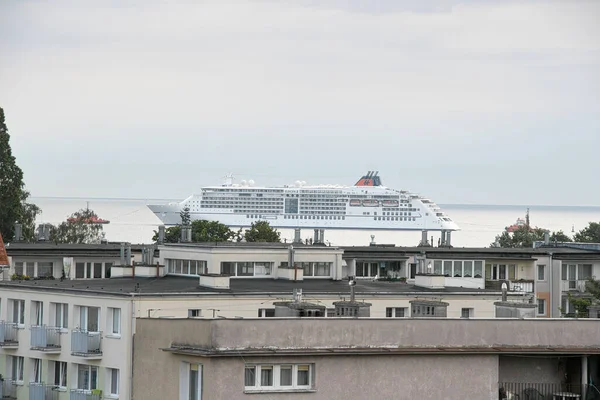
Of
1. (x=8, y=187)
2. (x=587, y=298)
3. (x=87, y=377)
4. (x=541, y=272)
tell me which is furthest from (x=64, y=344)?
(x=8, y=187)

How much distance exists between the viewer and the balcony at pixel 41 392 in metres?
32.6

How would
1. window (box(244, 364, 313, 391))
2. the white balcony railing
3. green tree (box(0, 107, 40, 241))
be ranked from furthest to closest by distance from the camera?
green tree (box(0, 107, 40, 241)) → the white balcony railing → window (box(244, 364, 313, 391))

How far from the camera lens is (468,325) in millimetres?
23781

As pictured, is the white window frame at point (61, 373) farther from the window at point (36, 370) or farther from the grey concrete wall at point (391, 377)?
the grey concrete wall at point (391, 377)

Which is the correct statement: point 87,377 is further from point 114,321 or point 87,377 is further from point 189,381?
point 189,381

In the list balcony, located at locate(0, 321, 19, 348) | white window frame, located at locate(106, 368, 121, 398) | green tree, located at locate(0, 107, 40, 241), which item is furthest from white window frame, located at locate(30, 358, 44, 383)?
green tree, located at locate(0, 107, 40, 241)

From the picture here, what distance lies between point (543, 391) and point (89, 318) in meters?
12.1

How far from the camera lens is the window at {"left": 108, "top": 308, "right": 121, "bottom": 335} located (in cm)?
3119

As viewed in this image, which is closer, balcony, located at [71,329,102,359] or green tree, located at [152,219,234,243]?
balcony, located at [71,329,102,359]

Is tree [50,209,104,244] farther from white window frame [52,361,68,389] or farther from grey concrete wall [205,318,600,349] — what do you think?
grey concrete wall [205,318,600,349]

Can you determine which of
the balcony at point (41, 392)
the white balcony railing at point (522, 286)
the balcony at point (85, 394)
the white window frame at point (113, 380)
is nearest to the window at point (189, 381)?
the white window frame at point (113, 380)

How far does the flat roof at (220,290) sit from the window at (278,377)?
9.17 m

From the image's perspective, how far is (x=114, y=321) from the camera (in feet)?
103

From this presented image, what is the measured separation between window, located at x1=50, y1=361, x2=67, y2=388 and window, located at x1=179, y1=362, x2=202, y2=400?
996 cm
